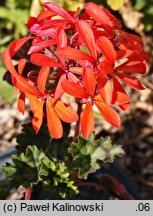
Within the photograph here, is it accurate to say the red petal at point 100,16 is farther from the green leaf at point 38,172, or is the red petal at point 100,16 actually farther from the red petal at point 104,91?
the green leaf at point 38,172

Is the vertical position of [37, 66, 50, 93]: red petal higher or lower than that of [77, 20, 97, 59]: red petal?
lower

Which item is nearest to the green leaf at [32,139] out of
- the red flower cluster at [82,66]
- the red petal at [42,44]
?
the red flower cluster at [82,66]

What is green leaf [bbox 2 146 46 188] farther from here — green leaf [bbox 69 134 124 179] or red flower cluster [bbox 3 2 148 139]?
red flower cluster [bbox 3 2 148 139]

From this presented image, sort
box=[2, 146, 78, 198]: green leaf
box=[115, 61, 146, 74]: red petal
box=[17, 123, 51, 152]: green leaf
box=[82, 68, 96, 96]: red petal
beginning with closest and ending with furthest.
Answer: box=[82, 68, 96, 96]: red petal → box=[115, 61, 146, 74]: red petal → box=[2, 146, 78, 198]: green leaf → box=[17, 123, 51, 152]: green leaf

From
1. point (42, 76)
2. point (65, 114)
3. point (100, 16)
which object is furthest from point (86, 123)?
point (100, 16)

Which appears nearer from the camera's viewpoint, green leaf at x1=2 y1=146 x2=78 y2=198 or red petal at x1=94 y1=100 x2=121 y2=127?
red petal at x1=94 y1=100 x2=121 y2=127

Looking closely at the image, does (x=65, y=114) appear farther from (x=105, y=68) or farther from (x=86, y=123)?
(x=105, y=68)

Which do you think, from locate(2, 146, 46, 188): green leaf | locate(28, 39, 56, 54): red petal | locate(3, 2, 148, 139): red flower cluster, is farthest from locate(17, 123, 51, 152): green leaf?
locate(28, 39, 56, 54): red petal
